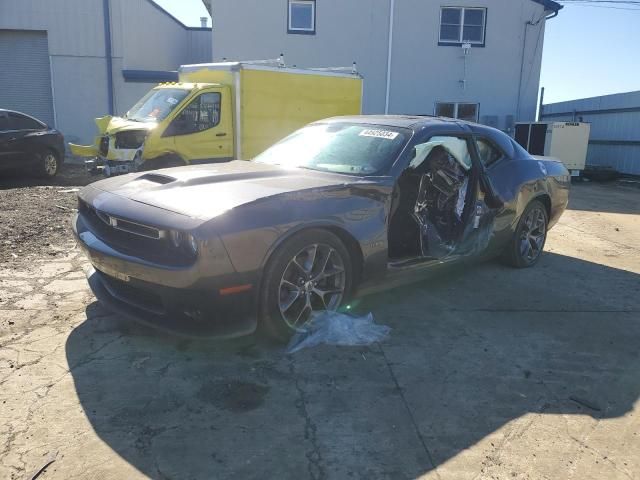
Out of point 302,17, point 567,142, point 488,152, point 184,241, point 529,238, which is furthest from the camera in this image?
point 302,17

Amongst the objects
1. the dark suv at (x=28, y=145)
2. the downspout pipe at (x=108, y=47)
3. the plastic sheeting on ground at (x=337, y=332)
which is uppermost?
the downspout pipe at (x=108, y=47)

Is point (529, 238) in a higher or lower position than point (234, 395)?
higher

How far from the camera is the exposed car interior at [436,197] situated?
4.56 m

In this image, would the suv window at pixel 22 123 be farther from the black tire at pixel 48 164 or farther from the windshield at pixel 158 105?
the windshield at pixel 158 105

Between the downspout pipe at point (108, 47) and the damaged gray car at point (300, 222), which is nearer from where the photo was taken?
the damaged gray car at point (300, 222)

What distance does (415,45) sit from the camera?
16.3m

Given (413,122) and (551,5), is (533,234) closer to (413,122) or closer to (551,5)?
(413,122)

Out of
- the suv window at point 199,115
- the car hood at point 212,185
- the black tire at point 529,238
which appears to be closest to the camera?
the car hood at point 212,185

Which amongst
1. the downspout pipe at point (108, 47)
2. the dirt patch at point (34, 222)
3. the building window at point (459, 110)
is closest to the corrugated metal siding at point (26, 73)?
the downspout pipe at point (108, 47)

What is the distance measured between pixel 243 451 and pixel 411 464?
0.79 m

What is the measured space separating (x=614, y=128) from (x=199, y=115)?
13568mm

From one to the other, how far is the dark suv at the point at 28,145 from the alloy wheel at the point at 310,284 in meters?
9.30

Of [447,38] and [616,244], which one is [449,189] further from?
[447,38]

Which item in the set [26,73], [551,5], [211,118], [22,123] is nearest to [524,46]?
[551,5]
